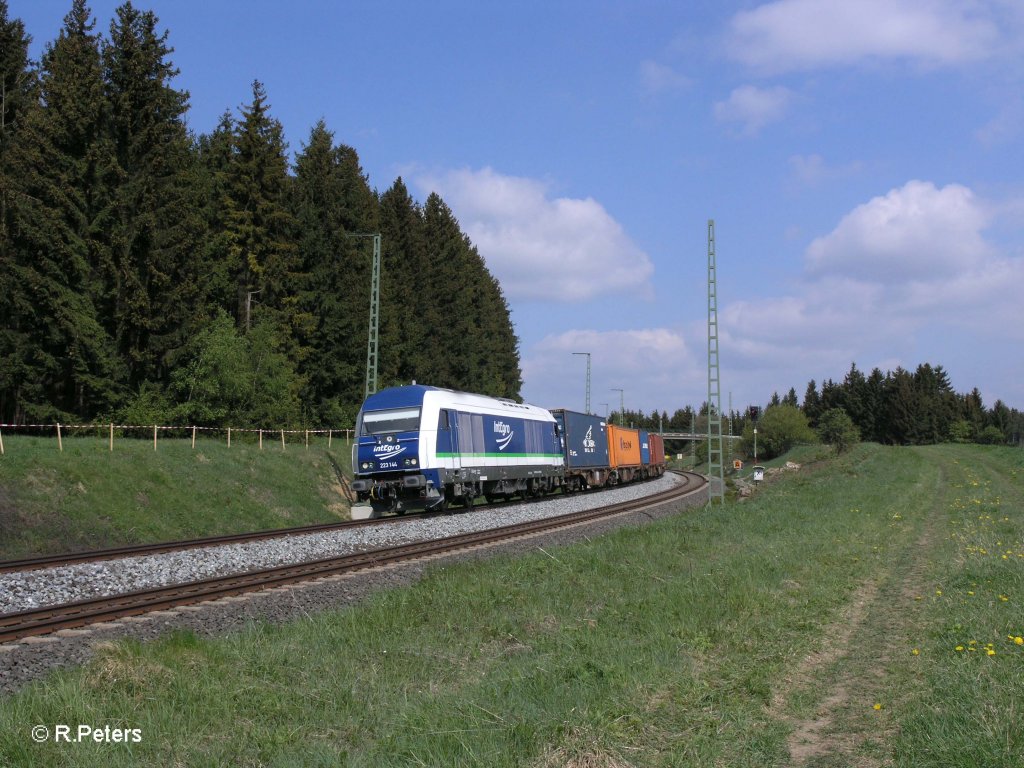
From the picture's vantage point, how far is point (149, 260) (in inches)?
1230

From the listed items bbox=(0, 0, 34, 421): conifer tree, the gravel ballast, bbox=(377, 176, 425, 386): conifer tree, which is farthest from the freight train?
bbox=(377, 176, 425, 386): conifer tree

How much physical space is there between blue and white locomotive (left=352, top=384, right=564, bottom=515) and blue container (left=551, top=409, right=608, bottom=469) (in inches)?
373

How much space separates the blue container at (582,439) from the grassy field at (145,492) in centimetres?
1092

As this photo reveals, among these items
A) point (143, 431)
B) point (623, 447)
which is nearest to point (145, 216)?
point (143, 431)

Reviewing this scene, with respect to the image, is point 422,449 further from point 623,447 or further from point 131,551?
point 623,447

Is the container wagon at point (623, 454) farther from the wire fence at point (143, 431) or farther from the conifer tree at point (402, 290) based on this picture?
the wire fence at point (143, 431)

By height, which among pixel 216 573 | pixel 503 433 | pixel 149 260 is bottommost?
pixel 216 573

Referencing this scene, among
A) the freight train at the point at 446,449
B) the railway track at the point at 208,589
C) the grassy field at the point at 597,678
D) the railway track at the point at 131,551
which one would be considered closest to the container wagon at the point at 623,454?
the freight train at the point at 446,449

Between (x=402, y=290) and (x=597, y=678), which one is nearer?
(x=597, y=678)

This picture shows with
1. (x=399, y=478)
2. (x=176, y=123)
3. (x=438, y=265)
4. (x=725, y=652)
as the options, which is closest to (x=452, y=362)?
(x=438, y=265)

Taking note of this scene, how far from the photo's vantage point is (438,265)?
6316cm

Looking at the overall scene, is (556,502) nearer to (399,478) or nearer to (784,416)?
(399,478)

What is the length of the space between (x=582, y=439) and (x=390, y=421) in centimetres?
1726

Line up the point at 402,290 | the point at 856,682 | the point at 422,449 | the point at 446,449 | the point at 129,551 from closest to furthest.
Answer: the point at 856,682 → the point at 129,551 → the point at 422,449 → the point at 446,449 → the point at 402,290
